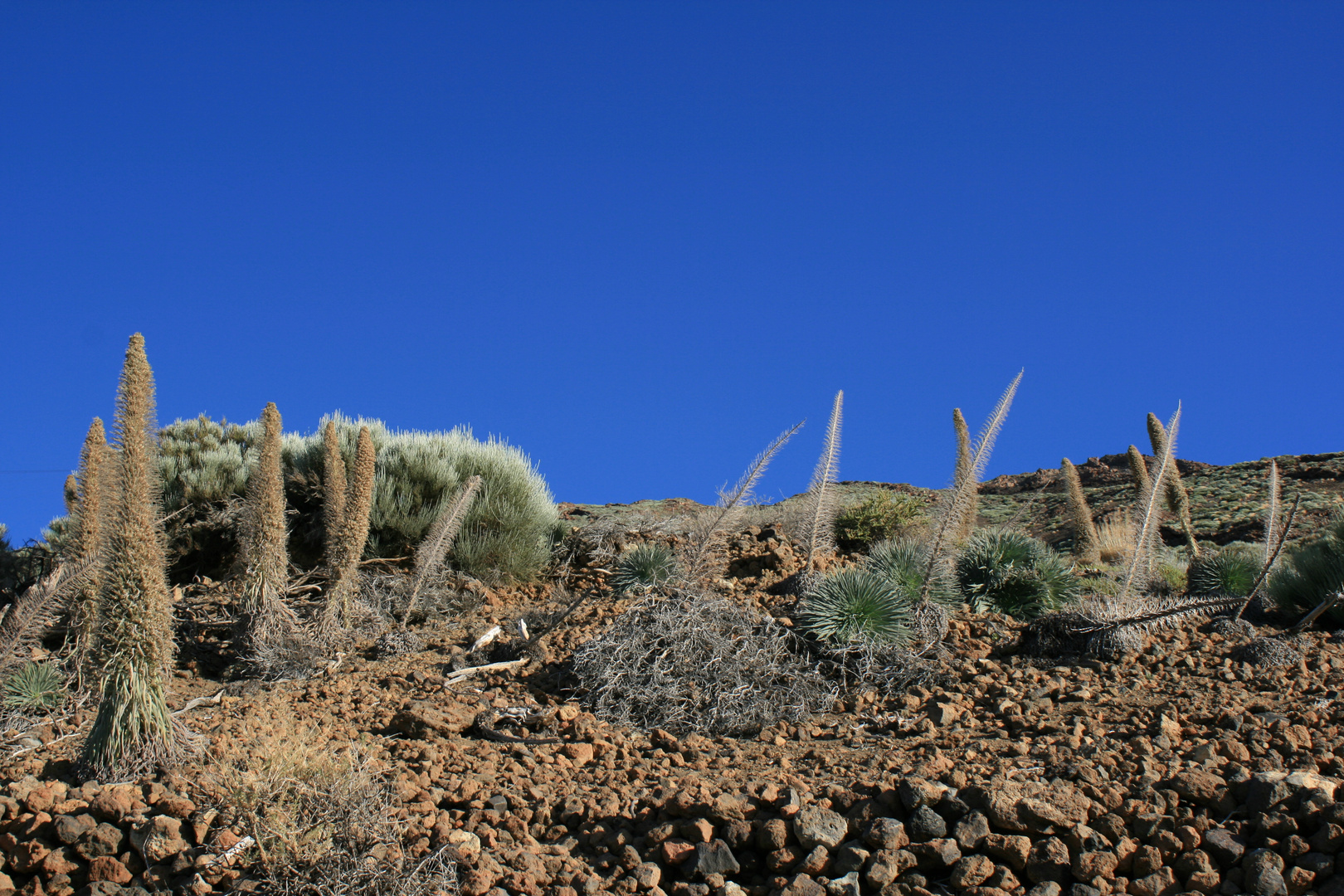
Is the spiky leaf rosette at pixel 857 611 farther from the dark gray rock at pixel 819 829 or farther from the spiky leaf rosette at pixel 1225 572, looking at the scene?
the spiky leaf rosette at pixel 1225 572

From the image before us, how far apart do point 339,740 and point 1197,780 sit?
4.13 meters

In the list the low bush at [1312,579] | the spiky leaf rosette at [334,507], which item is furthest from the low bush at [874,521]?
the spiky leaf rosette at [334,507]

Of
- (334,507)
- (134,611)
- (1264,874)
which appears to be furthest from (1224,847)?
(334,507)

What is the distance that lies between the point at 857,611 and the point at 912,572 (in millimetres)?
1110

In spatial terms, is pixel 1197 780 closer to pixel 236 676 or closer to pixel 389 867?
pixel 389 867

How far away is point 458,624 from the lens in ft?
27.1

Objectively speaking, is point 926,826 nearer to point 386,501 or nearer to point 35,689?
point 35,689

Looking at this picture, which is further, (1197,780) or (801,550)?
(801,550)

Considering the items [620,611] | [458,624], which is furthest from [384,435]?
[620,611]

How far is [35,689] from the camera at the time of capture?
6.19m

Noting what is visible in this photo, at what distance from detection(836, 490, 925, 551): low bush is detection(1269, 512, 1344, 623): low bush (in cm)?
376

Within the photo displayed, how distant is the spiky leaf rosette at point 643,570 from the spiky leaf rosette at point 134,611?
362 cm

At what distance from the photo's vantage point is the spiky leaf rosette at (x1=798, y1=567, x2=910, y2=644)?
247 inches

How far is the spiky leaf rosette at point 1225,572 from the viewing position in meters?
7.74
